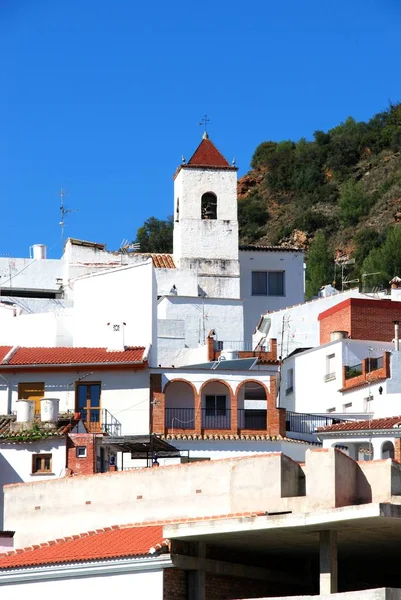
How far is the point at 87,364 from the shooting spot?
51.8 metres

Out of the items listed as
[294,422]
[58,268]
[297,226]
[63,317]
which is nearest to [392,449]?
[294,422]

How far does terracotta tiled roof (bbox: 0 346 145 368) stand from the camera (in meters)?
51.8

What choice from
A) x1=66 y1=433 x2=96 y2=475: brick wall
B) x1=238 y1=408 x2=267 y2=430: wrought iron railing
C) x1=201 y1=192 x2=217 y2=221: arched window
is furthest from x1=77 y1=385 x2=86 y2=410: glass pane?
x1=201 y1=192 x2=217 y2=221: arched window

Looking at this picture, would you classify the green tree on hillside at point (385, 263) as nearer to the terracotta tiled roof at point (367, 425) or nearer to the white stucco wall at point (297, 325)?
the white stucco wall at point (297, 325)

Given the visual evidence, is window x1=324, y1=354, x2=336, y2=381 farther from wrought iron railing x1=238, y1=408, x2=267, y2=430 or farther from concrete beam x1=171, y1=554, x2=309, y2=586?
concrete beam x1=171, y1=554, x2=309, y2=586

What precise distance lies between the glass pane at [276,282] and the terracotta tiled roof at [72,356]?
17.4 m

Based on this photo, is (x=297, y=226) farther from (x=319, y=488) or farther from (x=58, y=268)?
(x=319, y=488)

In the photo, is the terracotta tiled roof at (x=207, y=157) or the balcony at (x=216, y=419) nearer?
the balcony at (x=216, y=419)

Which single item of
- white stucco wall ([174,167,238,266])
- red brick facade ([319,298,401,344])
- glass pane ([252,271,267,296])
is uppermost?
white stucco wall ([174,167,238,266])

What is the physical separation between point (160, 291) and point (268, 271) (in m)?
6.49

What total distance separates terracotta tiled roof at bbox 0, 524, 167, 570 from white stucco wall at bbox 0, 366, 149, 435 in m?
17.2

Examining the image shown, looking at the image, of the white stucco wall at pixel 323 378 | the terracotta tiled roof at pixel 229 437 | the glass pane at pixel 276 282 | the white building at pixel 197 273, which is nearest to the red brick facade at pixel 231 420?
the terracotta tiled roof at pixel 229 437

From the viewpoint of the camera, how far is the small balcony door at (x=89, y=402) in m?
51.5

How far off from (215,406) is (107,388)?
14.4 feet
